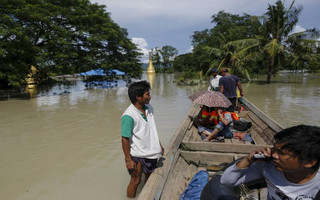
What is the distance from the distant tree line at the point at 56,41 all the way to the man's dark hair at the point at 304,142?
14.2m

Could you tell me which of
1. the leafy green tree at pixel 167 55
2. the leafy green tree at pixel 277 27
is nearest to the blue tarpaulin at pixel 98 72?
the leafy green tree at pixel 277 27

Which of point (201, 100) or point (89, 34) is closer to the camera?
point (201, 100)

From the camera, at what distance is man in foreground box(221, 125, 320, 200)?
122 centimetres

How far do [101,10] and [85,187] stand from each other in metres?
21.0

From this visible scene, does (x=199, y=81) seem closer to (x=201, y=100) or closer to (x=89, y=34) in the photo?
(x=89, y=34)

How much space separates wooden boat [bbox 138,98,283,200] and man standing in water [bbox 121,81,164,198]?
22cm

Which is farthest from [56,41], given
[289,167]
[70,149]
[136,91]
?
[289,167]

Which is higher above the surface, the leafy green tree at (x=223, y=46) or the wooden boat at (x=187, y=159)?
the leafy green tree at (x=223, y=46)

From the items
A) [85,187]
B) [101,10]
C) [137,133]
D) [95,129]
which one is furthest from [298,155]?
[101,10]

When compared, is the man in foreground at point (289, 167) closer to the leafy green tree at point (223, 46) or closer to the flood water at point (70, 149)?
the flood water at point (70, 149)

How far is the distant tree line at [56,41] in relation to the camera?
41.7 feet

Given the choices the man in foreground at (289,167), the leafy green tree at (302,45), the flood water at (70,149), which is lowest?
the flood water at (70,149)

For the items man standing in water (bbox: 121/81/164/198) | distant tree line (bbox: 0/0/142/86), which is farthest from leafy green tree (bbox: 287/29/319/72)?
man standing in water (bbox: 121/81/164/198)

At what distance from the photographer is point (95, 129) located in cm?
762
